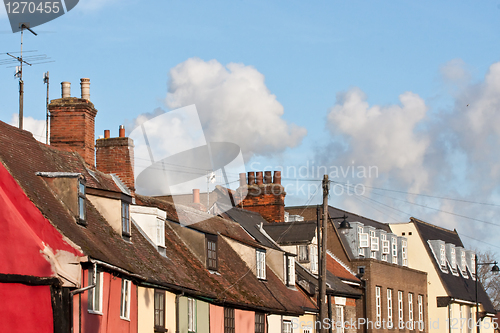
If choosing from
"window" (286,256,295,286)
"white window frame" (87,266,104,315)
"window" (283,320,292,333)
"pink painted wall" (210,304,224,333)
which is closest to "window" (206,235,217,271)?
"pink painted wall" (210,304,224,333)

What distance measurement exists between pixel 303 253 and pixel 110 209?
16687 mm

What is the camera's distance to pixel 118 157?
25891 mm

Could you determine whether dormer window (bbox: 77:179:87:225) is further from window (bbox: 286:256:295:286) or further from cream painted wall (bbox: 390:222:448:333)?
cream painted wall (bbox: 390:222:448:333)

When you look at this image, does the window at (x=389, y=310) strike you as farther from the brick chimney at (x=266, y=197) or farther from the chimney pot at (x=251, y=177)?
the chimney pot at (x=251, y=177)

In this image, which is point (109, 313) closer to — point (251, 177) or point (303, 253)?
point (303, 253)

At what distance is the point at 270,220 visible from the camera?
41.6 meters

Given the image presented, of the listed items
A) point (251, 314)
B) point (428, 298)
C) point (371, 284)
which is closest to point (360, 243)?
point (371, 284)

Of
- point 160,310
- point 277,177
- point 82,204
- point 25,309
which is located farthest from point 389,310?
point 25,309

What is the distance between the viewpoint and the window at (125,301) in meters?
19.5

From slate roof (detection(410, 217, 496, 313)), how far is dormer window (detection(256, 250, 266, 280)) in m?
22.1

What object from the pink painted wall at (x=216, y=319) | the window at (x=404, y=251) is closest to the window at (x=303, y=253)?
the pink painted wall at (x=216, y=319)

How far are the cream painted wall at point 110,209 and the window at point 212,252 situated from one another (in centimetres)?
585

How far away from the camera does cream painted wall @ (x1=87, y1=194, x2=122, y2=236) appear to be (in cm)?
2167

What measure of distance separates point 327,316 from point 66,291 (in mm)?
20570
